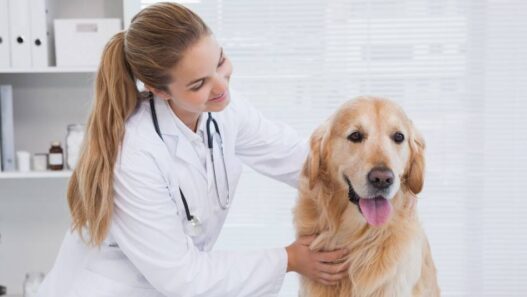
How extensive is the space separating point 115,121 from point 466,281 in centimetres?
204

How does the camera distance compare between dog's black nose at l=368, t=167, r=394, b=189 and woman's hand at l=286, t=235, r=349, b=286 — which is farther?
woman's hand at l=286, t=235, r=349, b=286

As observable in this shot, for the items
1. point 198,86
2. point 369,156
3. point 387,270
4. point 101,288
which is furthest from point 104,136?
point 387,270

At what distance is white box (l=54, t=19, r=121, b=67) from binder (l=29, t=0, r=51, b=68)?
48 millimetres

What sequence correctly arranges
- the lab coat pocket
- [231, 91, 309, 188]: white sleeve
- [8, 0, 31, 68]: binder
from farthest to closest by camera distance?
[8, 0, 31, 68]: binder, [231, 91, 309, 188]: white sleeve, the lab coat pocket

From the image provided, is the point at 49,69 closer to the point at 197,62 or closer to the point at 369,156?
the point at 197,62

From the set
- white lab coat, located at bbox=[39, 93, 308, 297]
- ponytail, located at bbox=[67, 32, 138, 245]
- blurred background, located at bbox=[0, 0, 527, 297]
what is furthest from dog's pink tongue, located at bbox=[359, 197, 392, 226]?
blurred background, located at bbox=[0, 0, 527, 297]

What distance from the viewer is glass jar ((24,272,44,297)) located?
8.59 feet

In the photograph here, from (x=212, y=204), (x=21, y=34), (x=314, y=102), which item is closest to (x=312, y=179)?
(x=212, y=204)

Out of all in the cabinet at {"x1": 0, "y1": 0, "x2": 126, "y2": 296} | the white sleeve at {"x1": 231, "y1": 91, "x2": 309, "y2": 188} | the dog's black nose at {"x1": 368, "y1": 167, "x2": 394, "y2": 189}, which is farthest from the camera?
the cabinet at {"x1": 0, "y1": 0, "x2": 126, "y2": 296}

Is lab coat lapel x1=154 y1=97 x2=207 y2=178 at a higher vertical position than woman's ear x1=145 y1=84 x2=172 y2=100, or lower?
lower

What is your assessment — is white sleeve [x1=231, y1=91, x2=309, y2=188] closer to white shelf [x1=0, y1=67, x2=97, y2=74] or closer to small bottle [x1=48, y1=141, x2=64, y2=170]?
white shelf [x1=0, y1=67, x2=97, y2=74]

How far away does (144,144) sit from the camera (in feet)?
5.38

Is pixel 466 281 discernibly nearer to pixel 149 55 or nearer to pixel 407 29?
pixel 407 29


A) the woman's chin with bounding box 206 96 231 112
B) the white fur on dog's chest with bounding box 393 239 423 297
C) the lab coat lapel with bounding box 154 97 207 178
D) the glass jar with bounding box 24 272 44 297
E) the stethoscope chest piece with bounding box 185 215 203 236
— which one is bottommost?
the glass jar with bounding box 24 272 44 297
